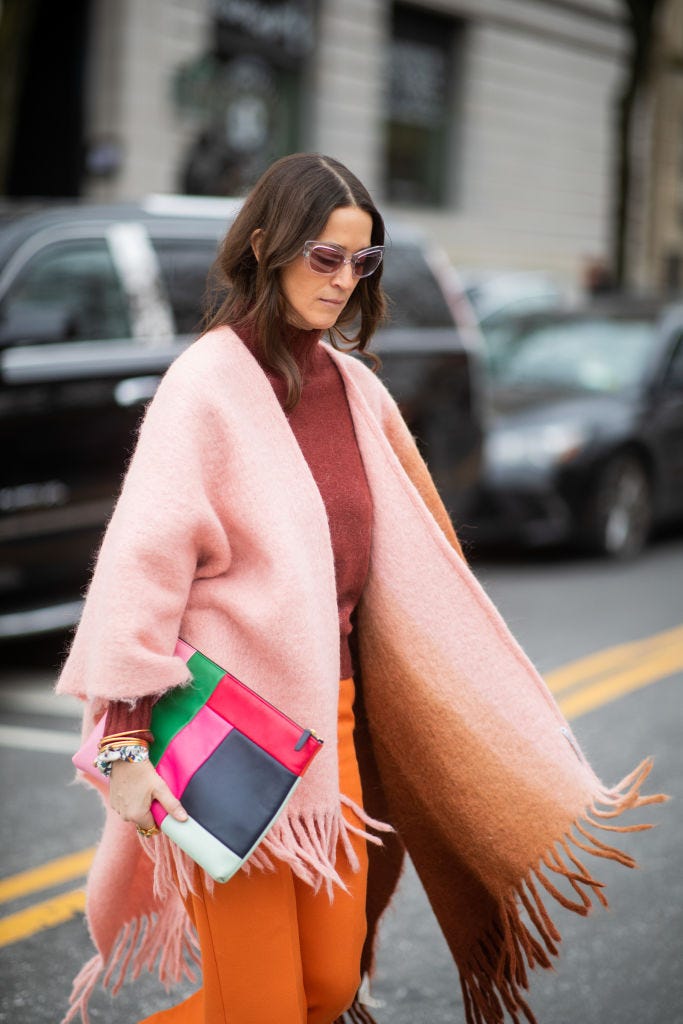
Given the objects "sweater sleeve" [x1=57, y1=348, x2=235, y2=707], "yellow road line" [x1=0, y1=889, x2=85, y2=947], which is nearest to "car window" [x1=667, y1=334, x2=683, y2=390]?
"yellow road line" [x1=0, y1=889, x2=85, y2=947]

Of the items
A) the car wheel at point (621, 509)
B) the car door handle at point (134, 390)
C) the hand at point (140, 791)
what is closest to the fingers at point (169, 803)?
the hand at point (140, 791)

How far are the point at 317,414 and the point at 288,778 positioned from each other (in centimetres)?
64

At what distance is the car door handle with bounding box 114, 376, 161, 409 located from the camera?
20.4 ft

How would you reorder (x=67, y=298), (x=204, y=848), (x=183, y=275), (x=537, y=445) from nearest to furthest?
1. (x=204, y=848)
2. (x=67, y=298)
3. (x=183, y=275)
4. (x=537, y=445)

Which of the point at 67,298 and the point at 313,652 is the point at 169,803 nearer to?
the point at 313,652

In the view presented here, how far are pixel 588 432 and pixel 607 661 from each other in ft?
8.62

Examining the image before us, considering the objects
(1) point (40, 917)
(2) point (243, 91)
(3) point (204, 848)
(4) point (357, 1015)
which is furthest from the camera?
(2) point (243, 91)

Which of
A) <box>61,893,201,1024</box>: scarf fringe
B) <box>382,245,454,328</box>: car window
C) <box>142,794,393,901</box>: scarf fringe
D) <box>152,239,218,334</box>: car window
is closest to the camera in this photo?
<box>142,794,393,901</box>: scarf fringe

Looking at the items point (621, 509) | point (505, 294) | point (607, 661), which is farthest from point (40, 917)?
point (505, 294)

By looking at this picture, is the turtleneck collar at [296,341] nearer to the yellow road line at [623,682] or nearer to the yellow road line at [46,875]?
the yellow road line at [46,875]

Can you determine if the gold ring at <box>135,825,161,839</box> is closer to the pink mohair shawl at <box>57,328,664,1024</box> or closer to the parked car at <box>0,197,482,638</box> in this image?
the pink mohair shawl at <box>57,328,664,1024</box>

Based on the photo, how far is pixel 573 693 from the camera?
6.02 metres

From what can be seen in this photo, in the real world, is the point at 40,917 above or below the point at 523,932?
below

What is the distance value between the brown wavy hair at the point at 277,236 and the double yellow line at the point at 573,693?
1.96 metres
